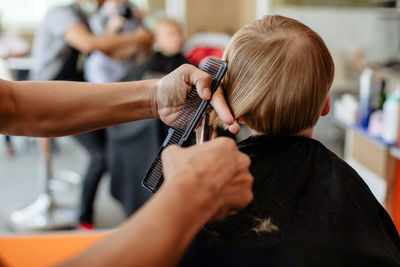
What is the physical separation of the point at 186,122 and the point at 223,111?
0.08 metres

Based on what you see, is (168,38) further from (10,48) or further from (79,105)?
(10,48)

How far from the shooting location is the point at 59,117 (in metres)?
1.02

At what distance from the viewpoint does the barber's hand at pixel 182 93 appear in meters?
0.84

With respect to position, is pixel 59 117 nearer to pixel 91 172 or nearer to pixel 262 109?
pixel 262 109

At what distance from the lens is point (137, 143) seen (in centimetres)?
234

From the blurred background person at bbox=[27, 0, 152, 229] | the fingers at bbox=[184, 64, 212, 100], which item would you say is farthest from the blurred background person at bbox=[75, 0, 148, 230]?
the fingers at bbox=[184, 64, 212, 100]

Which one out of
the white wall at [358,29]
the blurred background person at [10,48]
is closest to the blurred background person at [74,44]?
the blurred background person at [10,48]

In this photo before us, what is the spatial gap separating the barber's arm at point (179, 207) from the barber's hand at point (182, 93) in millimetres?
259

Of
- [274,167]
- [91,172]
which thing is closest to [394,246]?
[274,167]

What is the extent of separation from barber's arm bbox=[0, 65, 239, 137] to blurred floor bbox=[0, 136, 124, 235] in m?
1.79

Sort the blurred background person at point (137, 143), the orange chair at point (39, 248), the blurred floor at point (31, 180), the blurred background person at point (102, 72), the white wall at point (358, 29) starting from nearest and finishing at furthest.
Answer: the orange chair at point (39, 248), the blurred background person at point (137, 143), the blurred background person at point (102, 72), the blurred floor at point (31, 180), the white wall at point (358, 29)

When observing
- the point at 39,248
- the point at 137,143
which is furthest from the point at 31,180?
the point at 39,248

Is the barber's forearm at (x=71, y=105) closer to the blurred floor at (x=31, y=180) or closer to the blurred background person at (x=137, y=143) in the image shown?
the blurred background person at (x=137, y=143)

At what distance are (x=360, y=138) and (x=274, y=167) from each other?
1838 millimetres
